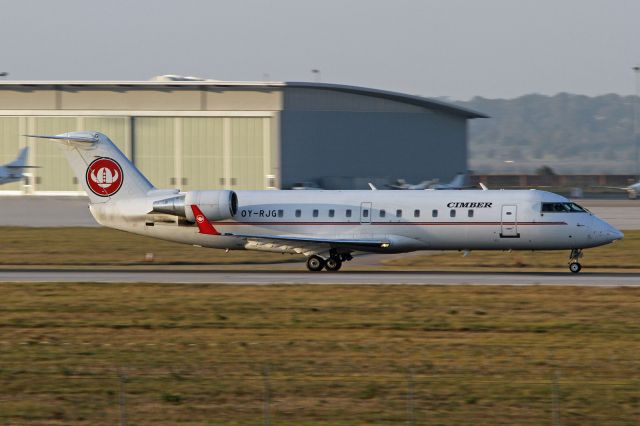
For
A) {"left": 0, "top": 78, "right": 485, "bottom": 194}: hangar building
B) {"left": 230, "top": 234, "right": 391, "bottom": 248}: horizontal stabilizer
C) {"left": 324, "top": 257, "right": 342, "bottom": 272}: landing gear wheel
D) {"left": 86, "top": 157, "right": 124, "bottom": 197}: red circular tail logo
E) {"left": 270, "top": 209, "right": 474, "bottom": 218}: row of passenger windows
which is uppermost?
{"left": 0, "top": 78, "right": 485, "bottom": 194}: hangar building

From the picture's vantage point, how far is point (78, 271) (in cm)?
3828

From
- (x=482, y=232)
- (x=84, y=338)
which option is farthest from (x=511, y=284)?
(x=84, y=338)

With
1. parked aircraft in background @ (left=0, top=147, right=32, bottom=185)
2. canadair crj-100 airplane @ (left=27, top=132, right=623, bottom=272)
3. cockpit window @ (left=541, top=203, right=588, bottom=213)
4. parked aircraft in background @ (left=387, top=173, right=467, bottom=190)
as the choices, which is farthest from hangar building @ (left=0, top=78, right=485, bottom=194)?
cockpit window @ (left=541, top=203, right=588, bottom=213)

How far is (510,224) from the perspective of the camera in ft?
118

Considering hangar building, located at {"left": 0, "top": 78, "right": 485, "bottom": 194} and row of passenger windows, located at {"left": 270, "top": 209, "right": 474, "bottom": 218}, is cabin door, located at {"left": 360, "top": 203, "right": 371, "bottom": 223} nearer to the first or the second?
row of passenger windows, located at {"left": 270, "top": 209, "right": 474, "bottom": 218}

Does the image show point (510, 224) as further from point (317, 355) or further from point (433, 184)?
point (433, 184)

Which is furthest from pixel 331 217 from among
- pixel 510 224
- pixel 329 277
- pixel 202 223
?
pixel 510 224

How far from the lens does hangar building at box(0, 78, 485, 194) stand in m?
81.6

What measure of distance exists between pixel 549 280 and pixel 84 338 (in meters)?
15.9

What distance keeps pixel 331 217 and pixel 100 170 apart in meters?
9.04

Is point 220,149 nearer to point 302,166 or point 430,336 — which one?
point 302,166

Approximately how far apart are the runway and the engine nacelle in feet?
6.92

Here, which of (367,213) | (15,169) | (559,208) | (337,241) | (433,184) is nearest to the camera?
(559,208)

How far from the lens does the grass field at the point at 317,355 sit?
53.0ft
